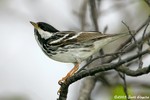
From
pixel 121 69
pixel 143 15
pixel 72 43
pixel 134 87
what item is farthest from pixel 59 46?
pixel 143 15

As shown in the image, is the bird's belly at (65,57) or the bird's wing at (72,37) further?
the bird's wing at (72,37)

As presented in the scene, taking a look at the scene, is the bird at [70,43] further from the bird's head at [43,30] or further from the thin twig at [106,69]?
the thin twig at [106,69]

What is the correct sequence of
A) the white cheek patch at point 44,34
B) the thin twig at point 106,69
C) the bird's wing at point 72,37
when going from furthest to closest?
the white cheek patch at point 44,34 → the bird's wing at point 72,37 → the thin twig at point 106,69

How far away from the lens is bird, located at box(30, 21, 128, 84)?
5.50m

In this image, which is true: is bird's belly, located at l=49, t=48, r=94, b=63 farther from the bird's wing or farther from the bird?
the bird's wing

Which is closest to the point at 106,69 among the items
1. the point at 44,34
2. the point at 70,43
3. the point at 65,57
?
the point at 65,57

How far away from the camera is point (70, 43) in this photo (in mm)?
5777

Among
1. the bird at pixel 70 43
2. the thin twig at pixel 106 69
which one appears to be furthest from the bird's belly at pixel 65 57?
the thin twig at pixel 106 69

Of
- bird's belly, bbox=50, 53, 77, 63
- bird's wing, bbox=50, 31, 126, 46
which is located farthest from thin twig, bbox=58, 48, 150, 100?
bird's wing, bbox=50, 31, 126, 46

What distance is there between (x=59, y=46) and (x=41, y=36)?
0.32 metres

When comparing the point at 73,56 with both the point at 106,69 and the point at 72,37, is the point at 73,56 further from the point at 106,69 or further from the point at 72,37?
the point at 106,69

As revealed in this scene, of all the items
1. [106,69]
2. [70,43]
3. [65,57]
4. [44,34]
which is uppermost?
[44,34]

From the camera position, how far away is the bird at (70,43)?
18.1 ft

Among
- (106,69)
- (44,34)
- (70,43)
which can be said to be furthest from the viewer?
(44,34)
